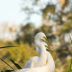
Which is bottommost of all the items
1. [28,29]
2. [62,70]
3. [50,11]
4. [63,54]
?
[62,70]

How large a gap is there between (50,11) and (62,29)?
3.34 feet

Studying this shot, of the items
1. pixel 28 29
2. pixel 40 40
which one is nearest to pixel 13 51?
pixel 28 29

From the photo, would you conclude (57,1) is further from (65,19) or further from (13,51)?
(13,51)

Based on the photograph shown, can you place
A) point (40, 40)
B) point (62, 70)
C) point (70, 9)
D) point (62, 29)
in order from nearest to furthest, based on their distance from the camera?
point (40, 40), point (62, 70), point (62, 29), point (70, 9)

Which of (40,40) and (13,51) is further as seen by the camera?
(13,51)

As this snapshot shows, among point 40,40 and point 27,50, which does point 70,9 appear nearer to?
point 27,50

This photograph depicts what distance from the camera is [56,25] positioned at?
7754 mm

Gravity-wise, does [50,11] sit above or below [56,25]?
above

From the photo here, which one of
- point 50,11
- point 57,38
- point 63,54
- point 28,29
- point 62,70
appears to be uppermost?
point 50,11

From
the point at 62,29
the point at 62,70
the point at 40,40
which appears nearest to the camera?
the point at 40,40

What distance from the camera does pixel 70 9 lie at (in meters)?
8.16

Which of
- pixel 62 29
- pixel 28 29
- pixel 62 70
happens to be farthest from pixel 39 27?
pixel 62 70

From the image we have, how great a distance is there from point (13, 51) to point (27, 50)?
563mm

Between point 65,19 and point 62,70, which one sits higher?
point 65,19
